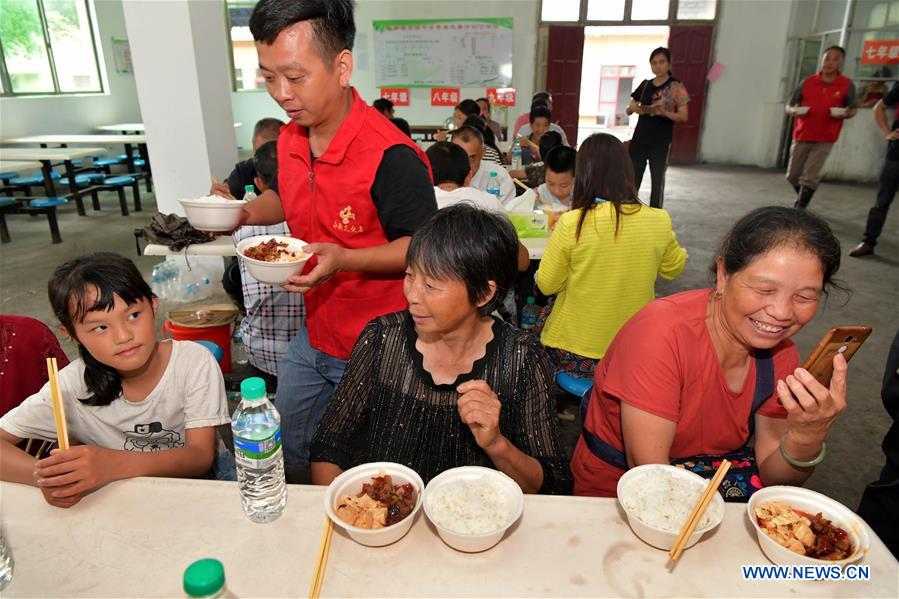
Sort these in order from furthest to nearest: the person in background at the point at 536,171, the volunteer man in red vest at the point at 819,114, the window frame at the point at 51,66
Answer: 1. the window frame at the point at 51,66
2. the volunteer man in red vest at the point at 819,114
3. the person in background at the point at 536,171

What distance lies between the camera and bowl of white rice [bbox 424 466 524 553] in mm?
992

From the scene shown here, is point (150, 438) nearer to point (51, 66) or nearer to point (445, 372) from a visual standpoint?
point (445, 372)

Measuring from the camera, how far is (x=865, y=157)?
907 centimetres

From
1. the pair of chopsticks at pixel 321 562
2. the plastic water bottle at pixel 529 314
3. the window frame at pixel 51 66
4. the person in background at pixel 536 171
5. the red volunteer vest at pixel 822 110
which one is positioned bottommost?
the plastic water bottle at pixel 529 314

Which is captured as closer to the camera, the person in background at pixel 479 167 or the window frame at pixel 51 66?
the person in background at pixel 479 167

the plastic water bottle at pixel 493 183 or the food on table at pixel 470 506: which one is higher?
the plastic water bottle at pixel 493 183

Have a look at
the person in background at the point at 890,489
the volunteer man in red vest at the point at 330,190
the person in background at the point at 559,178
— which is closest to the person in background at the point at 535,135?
the person in background at the point at 559,178

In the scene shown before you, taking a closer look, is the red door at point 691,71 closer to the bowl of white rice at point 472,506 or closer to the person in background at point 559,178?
the person in background at point 559,178

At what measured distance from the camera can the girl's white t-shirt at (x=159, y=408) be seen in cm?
143

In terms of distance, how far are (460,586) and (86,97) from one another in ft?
35.8

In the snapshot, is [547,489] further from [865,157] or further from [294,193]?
[865,157]

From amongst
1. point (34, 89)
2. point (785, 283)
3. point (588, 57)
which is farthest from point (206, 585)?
point (588, 57)

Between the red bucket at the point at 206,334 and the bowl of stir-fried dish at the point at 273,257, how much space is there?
54.8 inches

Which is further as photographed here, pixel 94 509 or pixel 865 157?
pixel 865 157
